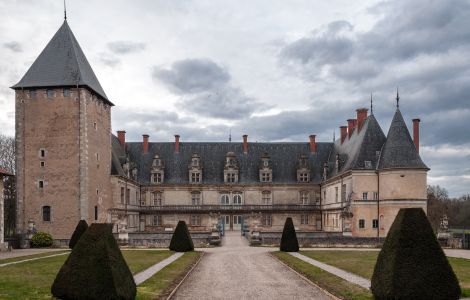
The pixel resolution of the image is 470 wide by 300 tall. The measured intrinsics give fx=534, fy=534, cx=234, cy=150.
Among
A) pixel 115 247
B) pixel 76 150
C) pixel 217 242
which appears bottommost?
pixel 217 242

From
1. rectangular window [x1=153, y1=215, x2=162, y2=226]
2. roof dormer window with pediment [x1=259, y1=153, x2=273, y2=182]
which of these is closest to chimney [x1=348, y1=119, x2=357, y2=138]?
roof dormer window with pediment [x1=259, y1=153, x2=273, y2=182]

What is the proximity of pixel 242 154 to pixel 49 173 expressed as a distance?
2128cm

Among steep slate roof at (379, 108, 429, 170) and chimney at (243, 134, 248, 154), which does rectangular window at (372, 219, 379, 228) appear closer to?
steep slate roof at (379, 108, 429, 170)

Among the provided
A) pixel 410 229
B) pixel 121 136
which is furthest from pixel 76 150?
pixel 410 229

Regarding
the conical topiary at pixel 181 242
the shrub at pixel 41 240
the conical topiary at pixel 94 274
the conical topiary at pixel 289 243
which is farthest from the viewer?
the shrub at pixel 41 240

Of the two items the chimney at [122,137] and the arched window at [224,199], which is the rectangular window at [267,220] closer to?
the arched window at [224,199]

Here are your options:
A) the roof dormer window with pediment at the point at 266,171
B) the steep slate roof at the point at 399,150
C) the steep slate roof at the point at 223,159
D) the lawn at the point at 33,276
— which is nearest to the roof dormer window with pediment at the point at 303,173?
the steep slate roof at the point at 223,159

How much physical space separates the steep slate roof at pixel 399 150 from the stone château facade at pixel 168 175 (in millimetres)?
72

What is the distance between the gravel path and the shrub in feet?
46.3

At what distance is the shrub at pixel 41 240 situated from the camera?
34.1 metres

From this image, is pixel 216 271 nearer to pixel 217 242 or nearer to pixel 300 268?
pixel 300 268

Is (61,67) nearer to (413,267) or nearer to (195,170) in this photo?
(195,170)

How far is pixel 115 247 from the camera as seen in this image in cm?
1261

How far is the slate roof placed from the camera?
168ft
